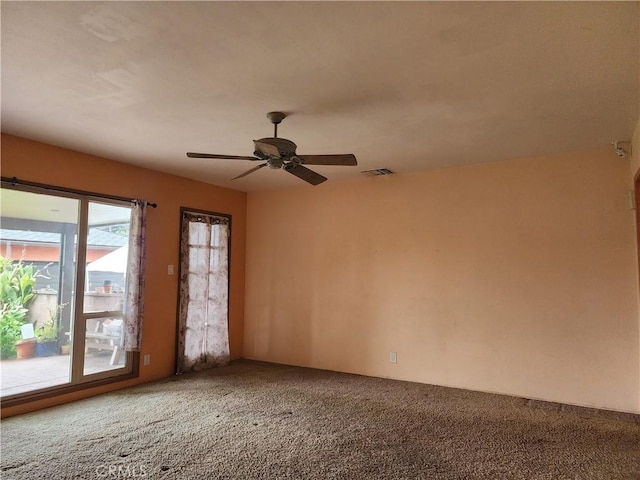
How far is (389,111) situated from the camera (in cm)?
313

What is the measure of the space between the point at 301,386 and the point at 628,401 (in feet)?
10.2

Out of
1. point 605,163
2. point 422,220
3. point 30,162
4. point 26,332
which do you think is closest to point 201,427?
point 26,332

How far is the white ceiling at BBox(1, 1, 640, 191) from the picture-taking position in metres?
1.98

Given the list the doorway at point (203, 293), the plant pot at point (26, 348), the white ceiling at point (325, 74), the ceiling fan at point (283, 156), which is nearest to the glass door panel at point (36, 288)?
the plant pot at point (26, 348)

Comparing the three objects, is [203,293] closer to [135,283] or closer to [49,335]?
[135,283]

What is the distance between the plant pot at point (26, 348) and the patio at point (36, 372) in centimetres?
4

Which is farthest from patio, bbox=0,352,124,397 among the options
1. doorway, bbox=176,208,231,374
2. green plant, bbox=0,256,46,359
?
doorway, bbox=176,208,231,374

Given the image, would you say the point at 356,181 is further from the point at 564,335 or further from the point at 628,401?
the point at 628,401

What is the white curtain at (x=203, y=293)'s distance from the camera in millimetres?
5242

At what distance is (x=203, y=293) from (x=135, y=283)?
1023 mm

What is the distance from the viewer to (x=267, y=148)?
2.83 m

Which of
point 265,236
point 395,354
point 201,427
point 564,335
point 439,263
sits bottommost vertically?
point 201,427

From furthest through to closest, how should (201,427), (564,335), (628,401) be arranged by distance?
1. (564,335)
2. (628,401)
3. (201,427)

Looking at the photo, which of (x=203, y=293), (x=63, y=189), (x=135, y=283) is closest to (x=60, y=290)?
(x=135, y=283)
